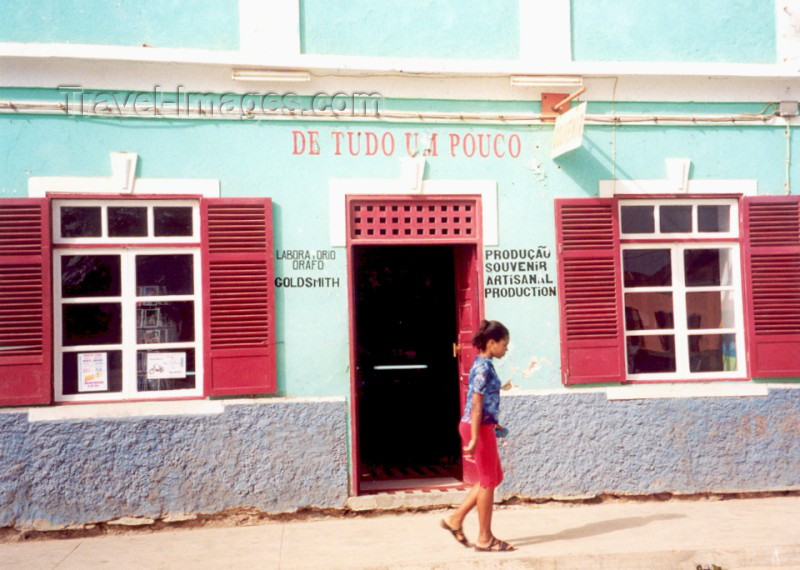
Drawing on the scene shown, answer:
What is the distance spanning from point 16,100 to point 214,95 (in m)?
1.62

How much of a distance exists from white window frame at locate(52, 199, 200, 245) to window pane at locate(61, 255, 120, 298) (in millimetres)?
151

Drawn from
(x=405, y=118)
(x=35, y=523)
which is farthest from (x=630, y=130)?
(x=35, y=523)

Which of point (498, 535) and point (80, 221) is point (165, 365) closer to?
point (80, 221)

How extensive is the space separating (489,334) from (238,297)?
2.34m

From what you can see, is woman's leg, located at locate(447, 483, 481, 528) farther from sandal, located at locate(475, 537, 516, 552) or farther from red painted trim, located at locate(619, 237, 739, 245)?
red painted trim, located at locate(619, 237, 739, 245)

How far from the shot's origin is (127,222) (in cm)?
708

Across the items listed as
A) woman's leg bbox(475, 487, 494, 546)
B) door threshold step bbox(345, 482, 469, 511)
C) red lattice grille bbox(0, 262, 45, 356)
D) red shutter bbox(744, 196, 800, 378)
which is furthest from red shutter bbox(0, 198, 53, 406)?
red shutter bbox(744, 196, 800, 378)

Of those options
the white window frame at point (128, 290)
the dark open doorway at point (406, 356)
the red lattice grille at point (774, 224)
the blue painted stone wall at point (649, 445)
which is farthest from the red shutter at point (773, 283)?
the white window frame at point (128, 290)

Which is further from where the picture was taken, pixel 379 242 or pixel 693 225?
pixel 693 225

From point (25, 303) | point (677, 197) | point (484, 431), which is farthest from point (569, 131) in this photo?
point (25, 303)

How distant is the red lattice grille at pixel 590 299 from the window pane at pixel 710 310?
838mm

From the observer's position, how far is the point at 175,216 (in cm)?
716

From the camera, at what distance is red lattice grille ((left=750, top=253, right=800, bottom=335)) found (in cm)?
771

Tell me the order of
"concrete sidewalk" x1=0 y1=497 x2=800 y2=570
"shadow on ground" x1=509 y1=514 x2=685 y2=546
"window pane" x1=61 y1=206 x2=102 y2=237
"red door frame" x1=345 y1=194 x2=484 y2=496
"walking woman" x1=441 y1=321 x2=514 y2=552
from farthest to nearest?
1. "red door frame" x1=345 y1=194 x2=484 y2=496
2. "window pane" x1=61 y1=206 x2=102 y2=237
3. "shadow on ground" x1=509 y1=514 x2=685 y2=546
4. "concrete sidewalk" x1=0 y1=497 x2=800 y2=570
5. "walking woman" x1=441 y1=321 x2=514 y2=552
